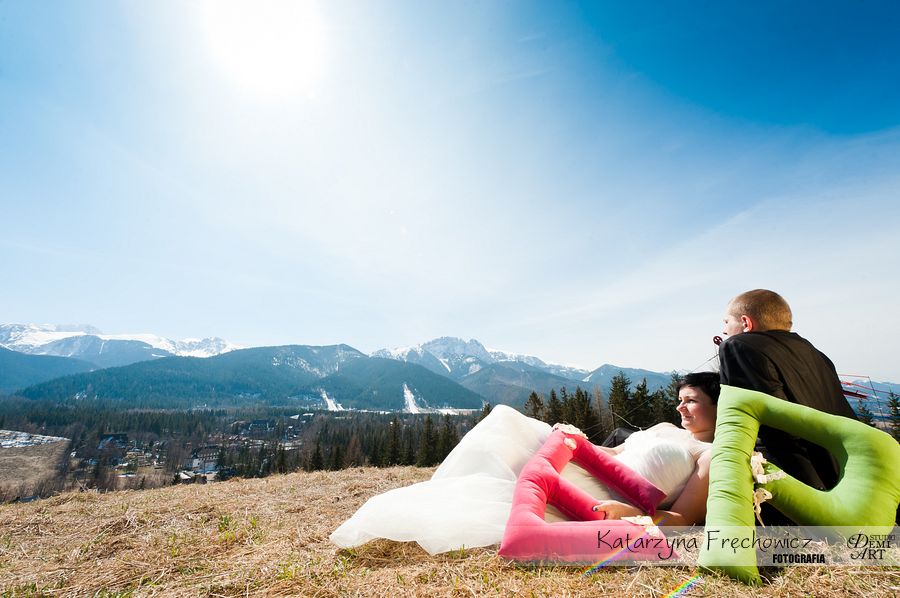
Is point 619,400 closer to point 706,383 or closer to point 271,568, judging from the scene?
point 706,383

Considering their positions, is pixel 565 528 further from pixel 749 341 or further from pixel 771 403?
pixel 749 341

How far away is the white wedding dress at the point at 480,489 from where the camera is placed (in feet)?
10.3

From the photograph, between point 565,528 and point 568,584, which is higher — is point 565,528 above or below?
above

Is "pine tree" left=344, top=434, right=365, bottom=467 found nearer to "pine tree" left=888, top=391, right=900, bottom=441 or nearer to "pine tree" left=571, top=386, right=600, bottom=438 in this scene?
"pine tree" left=571, top=386, right=600, bottom=438

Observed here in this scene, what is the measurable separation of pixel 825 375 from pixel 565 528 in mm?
3203

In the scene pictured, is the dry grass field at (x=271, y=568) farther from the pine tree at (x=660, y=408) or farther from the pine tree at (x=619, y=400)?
the pine tree at (x=619, y=400)

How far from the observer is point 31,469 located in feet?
252

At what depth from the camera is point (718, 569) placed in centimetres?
224

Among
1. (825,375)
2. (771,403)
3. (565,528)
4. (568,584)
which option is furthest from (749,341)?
(568,584)

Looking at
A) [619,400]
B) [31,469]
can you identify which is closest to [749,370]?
[619,400]

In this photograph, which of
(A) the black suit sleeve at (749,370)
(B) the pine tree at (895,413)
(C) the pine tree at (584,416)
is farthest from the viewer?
(C) the pine tree at (584,416)

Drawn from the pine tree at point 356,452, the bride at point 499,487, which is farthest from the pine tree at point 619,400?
the pine tree at point 356,452

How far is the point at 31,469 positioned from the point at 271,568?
122 meters

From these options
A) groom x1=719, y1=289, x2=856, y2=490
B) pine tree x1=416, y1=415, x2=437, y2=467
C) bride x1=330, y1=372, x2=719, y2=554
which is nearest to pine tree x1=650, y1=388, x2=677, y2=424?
pine tree x1=416, y1=415, x2=437, y2=467
